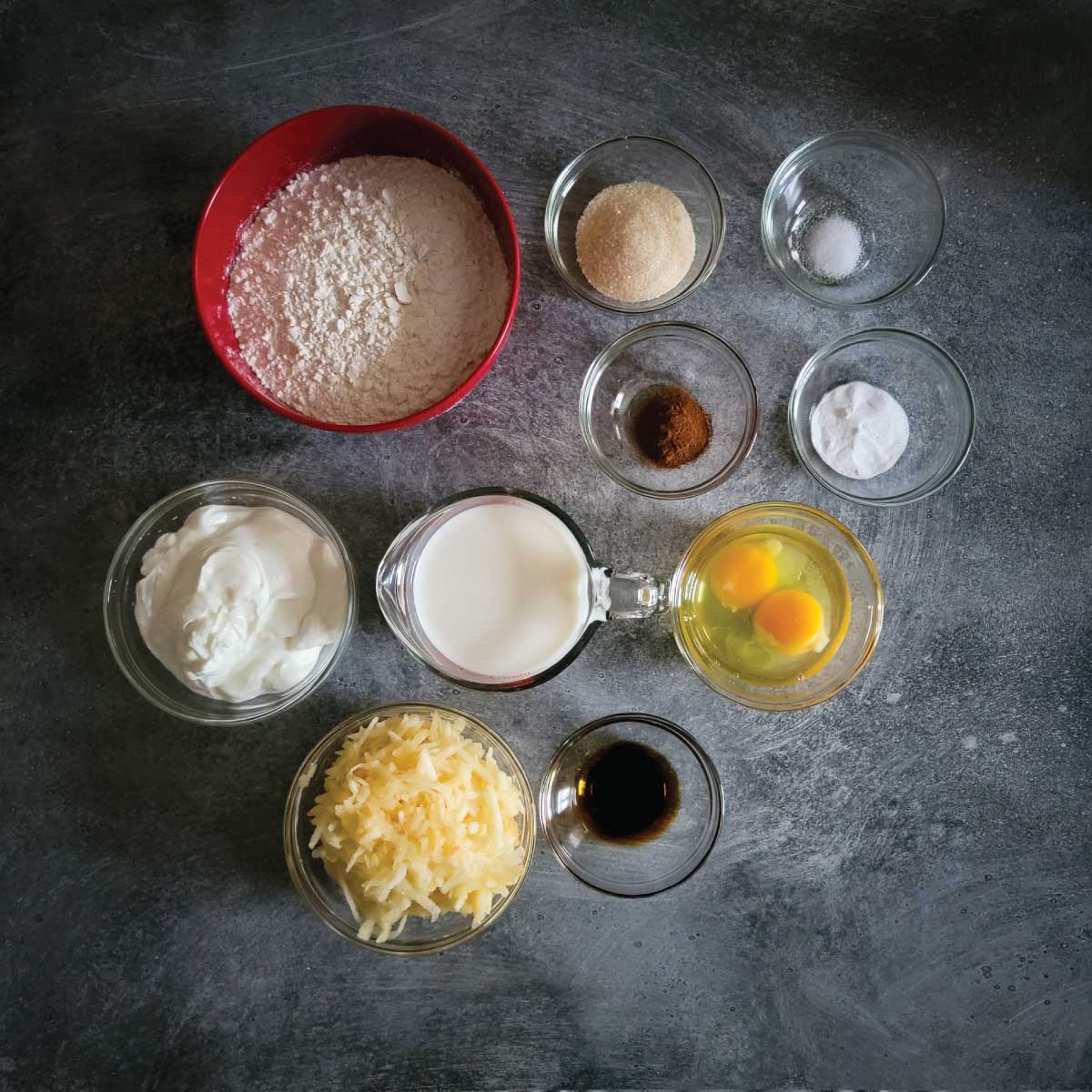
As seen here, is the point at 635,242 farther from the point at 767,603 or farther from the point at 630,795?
the point at 630,795

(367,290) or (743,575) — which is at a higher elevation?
(367,290)

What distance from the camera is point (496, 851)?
141 centimetres

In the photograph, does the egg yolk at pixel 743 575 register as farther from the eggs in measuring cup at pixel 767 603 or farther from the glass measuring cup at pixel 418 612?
the glass measuring cup at pixel 418 612

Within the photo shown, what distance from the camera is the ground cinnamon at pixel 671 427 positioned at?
1570mm

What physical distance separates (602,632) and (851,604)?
495mm

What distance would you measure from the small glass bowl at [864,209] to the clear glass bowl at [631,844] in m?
0.94

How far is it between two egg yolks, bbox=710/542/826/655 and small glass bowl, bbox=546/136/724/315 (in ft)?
1.71

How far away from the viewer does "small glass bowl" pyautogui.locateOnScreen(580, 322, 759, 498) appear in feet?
5.22

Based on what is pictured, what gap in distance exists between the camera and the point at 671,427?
61.7 inches

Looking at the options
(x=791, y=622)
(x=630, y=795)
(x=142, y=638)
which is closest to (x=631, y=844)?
(x=630, y=795)

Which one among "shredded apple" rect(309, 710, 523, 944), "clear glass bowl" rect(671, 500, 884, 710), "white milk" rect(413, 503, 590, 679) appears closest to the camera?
"shredded apple" rect(309, 710, 523, 944)

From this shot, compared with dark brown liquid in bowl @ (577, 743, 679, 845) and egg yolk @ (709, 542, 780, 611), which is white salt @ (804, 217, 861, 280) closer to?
egg yolk @ (709, 542, 780, 611)

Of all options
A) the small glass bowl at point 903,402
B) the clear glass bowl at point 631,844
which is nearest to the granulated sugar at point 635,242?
the small glass bowl at point 903,402

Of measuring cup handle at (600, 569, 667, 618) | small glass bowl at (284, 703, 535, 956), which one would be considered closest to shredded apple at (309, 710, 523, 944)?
small glass bowl at (284, 703, 535, 956)
